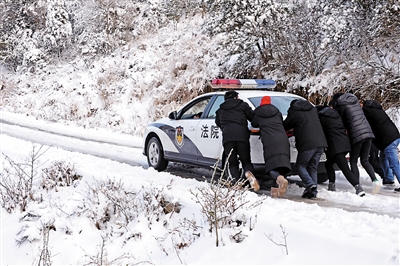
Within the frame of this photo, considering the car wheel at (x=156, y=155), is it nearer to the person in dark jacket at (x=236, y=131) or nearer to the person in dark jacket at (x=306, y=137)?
the person in dark jacket at (x=236, y=131)

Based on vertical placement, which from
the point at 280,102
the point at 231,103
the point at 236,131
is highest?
the point at 280,102

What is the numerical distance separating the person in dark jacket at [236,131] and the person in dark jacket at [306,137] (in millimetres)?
603

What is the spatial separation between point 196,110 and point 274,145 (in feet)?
7.82

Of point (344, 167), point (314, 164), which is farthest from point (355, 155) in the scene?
point (314, 164)

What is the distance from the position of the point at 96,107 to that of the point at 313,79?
1085cm

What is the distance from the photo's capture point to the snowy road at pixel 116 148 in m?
6.09

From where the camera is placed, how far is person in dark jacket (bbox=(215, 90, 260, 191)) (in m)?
6.37

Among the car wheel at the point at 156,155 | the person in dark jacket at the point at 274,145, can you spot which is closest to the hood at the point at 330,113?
the person in dark jacket at the point at 274,145

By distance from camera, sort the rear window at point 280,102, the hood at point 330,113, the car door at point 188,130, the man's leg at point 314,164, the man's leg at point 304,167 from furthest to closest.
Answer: the car door at point 188,130 < the rear window at point 280,102 < the hood at point 330,113 < the man's leg at point 314,164 < the man's leg at point 304,167

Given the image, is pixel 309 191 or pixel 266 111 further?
pixel 309 191

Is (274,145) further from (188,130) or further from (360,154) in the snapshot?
(188,130)

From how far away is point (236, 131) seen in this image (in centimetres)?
636

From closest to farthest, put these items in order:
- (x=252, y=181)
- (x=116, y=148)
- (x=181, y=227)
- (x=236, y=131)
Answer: (x=181, y=227)
(x=252, y=181)
(x=236, y=131)
(x=116, y=148)

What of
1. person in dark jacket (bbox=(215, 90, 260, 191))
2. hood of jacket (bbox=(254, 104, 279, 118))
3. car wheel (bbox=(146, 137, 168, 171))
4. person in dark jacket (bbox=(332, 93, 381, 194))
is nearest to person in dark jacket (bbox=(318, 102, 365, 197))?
person in dark jacket (bbox=(332, 93, 381, 194))
